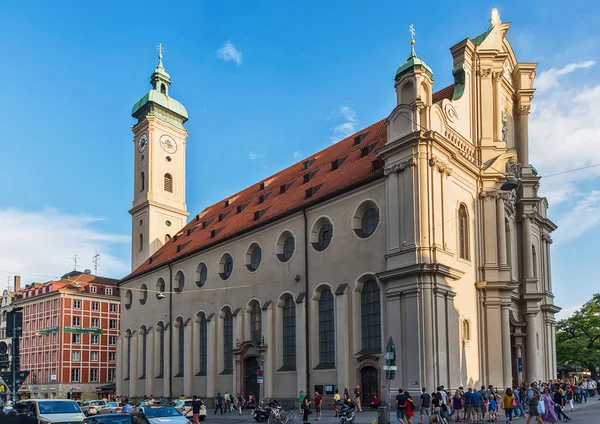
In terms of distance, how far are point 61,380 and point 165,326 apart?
3241cm

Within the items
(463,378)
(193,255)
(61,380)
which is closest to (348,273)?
(463,378)

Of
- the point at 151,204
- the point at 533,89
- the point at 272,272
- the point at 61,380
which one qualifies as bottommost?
the point at 61,380

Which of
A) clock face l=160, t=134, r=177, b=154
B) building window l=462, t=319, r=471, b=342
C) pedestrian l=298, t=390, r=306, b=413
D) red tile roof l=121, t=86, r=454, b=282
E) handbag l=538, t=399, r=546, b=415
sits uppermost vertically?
clock face l=160, t=134, r=177, b=154

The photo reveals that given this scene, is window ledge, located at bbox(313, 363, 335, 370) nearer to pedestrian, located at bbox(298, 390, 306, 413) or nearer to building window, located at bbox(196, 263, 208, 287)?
pedestrian, located at bbox(298, 390, 306, 413)

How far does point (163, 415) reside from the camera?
21766mm

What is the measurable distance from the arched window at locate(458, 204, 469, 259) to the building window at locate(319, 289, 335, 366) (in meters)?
7.31

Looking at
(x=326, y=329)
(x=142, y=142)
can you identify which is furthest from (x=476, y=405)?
(x=142, y=142)

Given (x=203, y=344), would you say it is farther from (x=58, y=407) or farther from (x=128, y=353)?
(x=58, y=407)

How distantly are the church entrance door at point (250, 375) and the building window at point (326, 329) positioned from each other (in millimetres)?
6249

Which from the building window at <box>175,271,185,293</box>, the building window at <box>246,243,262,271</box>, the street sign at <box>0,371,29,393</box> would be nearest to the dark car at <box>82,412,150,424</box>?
the street sign at <box>0,371,29,393</box>

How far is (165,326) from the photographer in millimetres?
51594

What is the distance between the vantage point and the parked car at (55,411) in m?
20.6

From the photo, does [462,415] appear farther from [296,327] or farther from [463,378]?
[296,327]

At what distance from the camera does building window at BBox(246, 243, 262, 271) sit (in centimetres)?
4269
